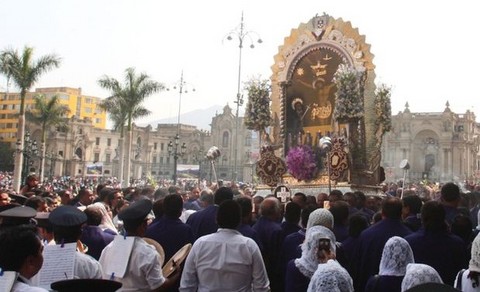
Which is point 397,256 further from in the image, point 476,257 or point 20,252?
point 20,252

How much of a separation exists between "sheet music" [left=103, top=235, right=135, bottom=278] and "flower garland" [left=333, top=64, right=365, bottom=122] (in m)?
18.0

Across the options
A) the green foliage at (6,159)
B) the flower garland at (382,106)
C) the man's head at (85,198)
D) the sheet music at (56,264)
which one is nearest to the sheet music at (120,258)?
the sheet music at (56,264)

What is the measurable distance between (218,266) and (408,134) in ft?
281

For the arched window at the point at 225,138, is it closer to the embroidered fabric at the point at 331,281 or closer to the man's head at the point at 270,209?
the man's head at the point at 270,209

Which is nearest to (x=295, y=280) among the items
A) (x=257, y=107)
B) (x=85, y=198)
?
(x=85, y=198)

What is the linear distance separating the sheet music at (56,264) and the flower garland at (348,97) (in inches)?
735

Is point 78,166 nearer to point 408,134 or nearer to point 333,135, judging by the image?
point 408,134

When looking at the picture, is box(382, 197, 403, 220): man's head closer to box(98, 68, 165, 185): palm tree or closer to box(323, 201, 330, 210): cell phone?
box(323, 201, 330, 210): cell phone

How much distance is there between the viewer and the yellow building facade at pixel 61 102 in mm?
102000

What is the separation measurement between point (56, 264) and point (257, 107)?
70.7ft

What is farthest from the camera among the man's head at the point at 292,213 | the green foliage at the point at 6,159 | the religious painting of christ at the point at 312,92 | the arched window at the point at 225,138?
the arched window at the point at 225,138

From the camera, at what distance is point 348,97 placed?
22766 millimetres

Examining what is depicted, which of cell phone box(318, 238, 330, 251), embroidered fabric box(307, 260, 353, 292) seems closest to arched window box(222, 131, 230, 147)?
cell phone box(318, 238, 330, 251)

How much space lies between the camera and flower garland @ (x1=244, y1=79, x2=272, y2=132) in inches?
1027
